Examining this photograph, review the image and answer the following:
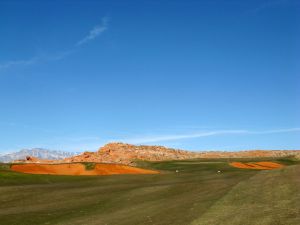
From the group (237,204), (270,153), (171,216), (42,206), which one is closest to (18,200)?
(42,206)

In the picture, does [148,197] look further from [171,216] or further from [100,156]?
[100,156]

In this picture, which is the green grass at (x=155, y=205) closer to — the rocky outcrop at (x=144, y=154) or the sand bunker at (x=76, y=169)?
the sand bunker at (x=76, y=169)

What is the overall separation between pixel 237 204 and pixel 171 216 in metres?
4.07

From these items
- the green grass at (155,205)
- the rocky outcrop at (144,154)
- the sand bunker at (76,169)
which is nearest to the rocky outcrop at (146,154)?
the rocky outcrop at (144,154)

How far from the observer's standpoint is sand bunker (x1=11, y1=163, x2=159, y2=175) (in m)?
61.9

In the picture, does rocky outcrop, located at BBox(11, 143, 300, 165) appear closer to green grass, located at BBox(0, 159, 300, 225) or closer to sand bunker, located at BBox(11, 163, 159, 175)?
sand bunker, located at BBox(11, 163, 159, 175)

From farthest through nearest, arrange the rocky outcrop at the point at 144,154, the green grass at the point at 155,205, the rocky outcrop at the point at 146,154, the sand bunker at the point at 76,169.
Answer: the rocky outcrop at the point at 146,154 → the rocky outcrop at the point at 144,154 → the sand bunker at the point at 76,169 → the green grass at the point at 155,205

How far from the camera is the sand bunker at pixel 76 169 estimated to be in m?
61.9

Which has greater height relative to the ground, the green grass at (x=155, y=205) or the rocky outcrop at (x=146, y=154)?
the rocky outcrop at (x=146, y=154)

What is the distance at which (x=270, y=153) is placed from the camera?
13000 centimetres

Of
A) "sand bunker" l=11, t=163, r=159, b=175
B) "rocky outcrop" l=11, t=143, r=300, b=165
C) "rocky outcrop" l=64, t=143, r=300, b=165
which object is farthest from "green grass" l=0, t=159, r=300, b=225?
"rocky outcrop" l=64, t=143, r=300, b=165

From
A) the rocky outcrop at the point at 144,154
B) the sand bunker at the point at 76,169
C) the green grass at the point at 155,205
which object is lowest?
the green grass at the point at 155,205

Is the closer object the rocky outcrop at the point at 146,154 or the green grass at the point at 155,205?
the green grass at the point at 155,205

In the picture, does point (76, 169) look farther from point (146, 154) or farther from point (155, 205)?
point (146, 154)
